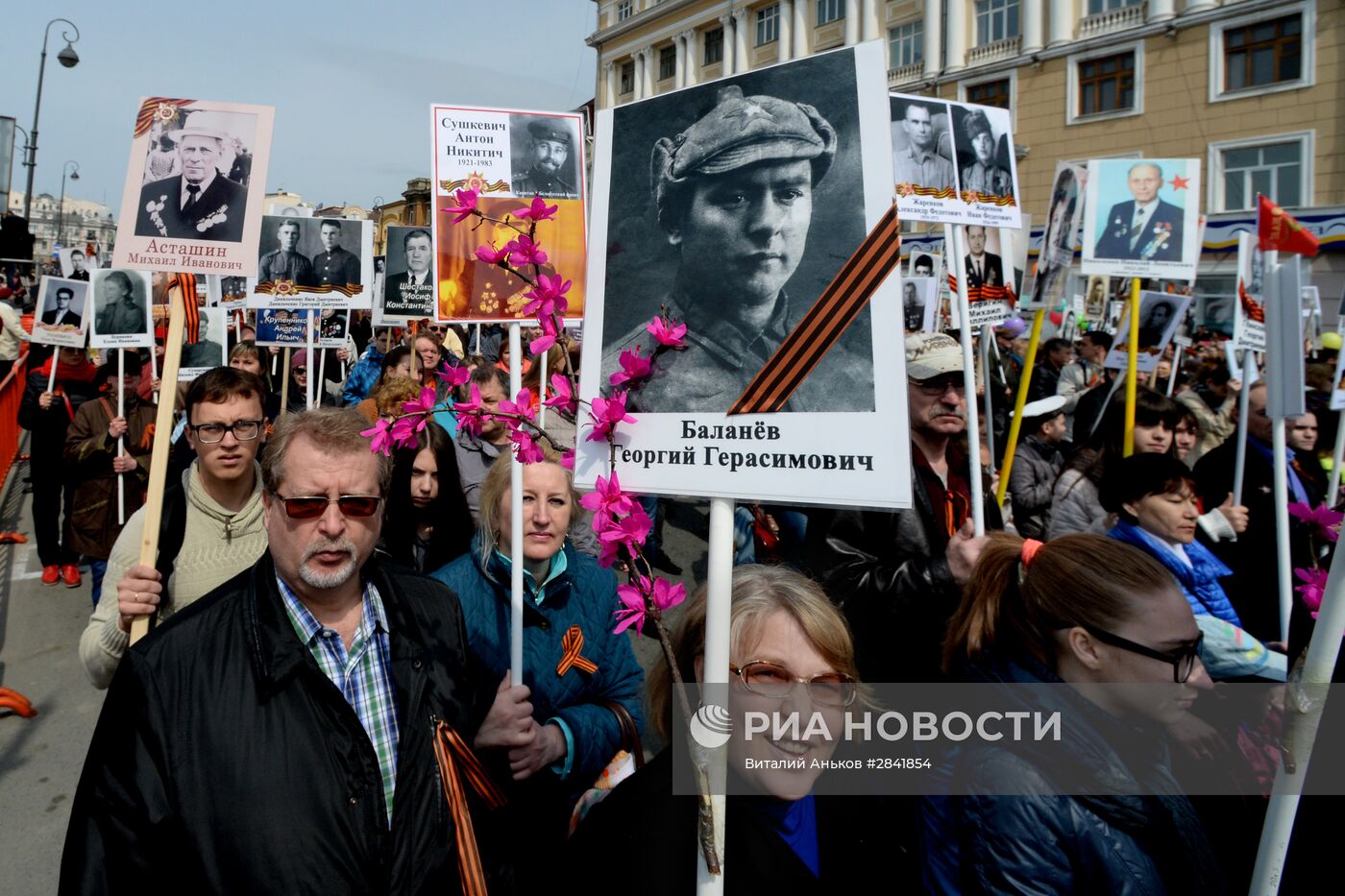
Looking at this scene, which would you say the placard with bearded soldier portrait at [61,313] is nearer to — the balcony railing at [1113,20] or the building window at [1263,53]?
the building window at [1263,53]

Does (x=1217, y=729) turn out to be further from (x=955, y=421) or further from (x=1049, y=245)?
(x=1049, y=245)

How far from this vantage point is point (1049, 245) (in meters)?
5.21

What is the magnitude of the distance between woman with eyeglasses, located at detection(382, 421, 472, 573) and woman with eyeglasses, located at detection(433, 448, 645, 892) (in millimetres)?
626

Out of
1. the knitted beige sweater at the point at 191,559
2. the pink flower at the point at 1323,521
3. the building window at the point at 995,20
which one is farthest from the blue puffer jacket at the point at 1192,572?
the building window at the point at 995,20

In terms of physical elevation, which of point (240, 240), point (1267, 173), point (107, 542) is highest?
point (1267, 173)

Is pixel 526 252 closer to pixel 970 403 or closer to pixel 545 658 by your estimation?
pixel 545 658

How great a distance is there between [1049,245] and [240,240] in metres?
4.53

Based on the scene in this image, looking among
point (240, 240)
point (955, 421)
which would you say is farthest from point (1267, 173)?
point (240, 240)

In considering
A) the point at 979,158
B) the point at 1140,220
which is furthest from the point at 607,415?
the point at 1140,220

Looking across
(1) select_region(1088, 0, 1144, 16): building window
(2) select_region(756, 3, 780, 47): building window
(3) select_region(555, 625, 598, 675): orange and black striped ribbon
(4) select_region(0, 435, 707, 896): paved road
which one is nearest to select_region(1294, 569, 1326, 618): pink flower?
(3) select_region(555, 625, 598, 675): orange and black striped ribbon

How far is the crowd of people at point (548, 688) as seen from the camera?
1.52m

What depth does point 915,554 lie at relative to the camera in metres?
2.72

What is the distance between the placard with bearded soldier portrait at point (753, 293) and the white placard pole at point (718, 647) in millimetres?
70

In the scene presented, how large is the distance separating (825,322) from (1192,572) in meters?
2.33
